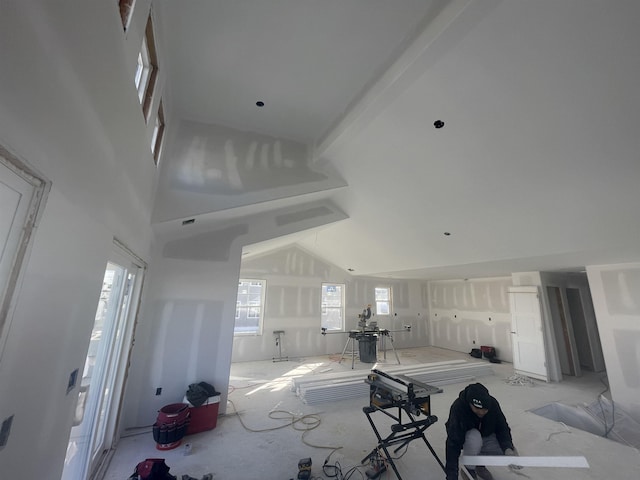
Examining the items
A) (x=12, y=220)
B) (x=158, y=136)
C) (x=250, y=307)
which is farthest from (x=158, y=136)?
(x=250, y=307)

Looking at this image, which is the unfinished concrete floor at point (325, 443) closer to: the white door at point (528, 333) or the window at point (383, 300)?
the white door at point (528, 333)

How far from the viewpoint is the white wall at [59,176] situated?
2.89 feet

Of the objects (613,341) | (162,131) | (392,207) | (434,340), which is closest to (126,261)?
(162,131)

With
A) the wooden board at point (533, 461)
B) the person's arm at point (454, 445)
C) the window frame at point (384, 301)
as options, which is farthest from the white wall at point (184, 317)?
the window frame at point (384, 301)

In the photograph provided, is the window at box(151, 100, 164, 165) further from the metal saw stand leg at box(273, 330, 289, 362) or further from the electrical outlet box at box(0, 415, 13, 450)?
the metal saw stand leg at box(273, 330, 289, 362)

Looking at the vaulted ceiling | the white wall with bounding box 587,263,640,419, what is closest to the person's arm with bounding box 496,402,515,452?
the vaulted ceiling

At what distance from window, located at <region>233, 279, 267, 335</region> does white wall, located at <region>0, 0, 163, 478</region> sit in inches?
220

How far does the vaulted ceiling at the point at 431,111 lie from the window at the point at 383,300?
499cm

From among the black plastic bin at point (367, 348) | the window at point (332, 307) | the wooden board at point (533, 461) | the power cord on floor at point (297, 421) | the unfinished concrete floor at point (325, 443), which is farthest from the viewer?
the window at point (332, 307)

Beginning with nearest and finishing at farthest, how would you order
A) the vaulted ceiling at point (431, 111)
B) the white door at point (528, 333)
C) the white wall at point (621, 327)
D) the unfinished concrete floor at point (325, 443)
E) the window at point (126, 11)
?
the window at point (126, 11) < the vaulted ceiling at point (431, 111) < the unfinished concrete floor at point (325, 443) < the white wall at point (621, 327) < the white door at point (528, 333)

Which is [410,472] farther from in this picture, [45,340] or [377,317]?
[377,317]

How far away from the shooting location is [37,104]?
3.09 feet

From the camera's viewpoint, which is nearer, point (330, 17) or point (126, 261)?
point (330, 17)

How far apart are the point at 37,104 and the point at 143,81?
1792mm
